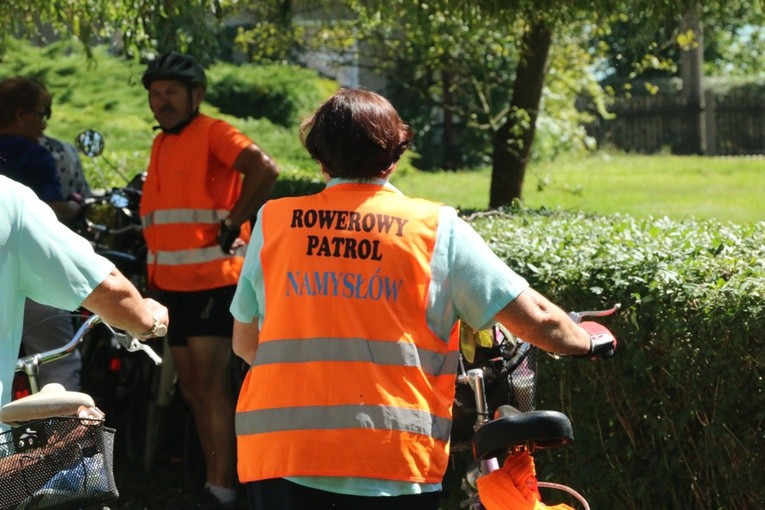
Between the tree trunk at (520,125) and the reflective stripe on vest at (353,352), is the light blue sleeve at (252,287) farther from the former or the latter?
the tree trunk at (520,125)

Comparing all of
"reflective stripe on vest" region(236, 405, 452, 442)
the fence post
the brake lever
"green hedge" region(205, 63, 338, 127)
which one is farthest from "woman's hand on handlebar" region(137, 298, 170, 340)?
the fence post

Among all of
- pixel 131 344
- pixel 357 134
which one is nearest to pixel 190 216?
pixel 131 344

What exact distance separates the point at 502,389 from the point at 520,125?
6.35 m

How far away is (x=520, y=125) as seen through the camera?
32.6 ft

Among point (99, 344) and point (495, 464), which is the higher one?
point (495, 464)

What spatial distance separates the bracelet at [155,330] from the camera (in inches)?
134

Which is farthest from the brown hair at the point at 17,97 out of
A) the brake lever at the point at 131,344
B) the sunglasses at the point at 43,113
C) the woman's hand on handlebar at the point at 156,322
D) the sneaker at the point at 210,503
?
the woman's hand on handlebar at the point at 156,322

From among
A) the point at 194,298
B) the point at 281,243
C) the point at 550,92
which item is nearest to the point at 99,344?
the point at 194,298

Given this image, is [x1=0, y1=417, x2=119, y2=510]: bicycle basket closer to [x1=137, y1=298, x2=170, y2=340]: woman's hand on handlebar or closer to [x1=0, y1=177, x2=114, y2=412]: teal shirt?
[x1=0, y1=177, x2=114, y2=412]: teal shirt

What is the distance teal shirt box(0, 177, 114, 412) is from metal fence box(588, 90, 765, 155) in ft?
82.7

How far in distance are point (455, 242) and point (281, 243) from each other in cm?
43

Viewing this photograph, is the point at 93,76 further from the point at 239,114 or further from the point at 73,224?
the point at 73,224

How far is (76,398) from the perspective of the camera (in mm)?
2963

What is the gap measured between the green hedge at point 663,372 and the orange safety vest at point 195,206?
1.54 metres
